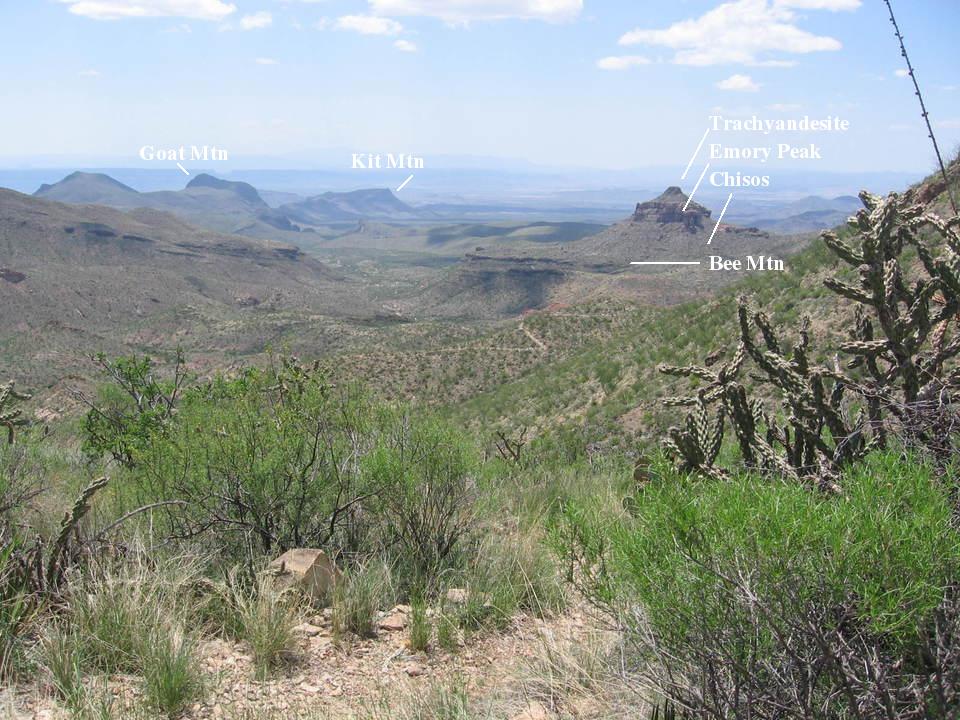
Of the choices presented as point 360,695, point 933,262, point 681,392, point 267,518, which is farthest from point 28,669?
point 681,392

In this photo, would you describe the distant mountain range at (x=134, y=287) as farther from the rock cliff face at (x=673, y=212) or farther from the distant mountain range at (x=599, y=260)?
the rock cliff face at (x=673, y=212)

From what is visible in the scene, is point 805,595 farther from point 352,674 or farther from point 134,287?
point 134,287

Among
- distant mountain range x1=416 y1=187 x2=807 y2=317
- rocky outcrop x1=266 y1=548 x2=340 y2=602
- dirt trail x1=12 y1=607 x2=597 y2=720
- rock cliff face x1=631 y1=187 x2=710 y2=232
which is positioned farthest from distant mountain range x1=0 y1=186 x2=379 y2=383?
rock cliff face x1=631 y1=187 x2=710 y2=232

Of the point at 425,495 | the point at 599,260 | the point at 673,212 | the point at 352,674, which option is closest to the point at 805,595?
the point at 352,674

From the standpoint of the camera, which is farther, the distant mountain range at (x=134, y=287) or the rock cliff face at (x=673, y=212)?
the rock cliff face at (x=673, y=212)

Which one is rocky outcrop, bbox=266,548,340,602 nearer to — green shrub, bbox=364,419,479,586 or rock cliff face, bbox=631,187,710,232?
green shrub, bbox=364,419,479,586

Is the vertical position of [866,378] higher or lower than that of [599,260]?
lower

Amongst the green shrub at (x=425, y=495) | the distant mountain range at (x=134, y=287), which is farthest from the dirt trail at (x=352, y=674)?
the distant mountain range at (x=134, y=287)

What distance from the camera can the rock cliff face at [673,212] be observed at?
111688mm

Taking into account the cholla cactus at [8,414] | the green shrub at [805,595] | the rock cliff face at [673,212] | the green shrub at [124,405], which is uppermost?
the rock cliff face at [673,212]

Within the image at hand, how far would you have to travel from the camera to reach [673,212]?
112562 millimetres

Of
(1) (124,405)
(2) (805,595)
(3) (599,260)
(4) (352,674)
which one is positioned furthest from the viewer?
(3) (599,260)

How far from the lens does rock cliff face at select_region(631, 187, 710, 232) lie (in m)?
112

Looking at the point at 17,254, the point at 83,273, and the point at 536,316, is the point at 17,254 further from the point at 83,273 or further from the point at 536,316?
the point at 536,316
